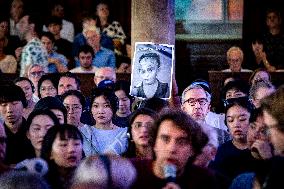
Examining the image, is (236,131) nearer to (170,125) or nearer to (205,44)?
(170,125)

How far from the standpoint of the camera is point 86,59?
32.0ft

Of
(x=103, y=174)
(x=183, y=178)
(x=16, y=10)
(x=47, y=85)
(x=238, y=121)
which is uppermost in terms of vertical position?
(x=16, y=10)

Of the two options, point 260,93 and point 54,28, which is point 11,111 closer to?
point 260,93

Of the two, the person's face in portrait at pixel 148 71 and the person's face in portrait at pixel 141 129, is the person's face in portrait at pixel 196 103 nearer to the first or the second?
the person's face in portrait at pixel 148 71

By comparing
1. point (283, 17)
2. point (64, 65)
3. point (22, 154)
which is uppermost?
point (283, 17)

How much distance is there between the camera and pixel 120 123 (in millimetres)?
7105

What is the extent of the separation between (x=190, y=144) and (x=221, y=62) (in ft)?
27.1

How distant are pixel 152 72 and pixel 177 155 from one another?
228 centimetres

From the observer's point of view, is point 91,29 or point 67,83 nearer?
point 67,83

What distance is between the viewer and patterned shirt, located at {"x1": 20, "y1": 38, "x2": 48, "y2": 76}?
30.1 ft

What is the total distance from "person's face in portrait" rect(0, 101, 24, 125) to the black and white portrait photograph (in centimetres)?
96

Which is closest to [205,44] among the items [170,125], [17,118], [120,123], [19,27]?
[19,27]

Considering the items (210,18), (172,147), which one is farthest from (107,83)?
(210,18)

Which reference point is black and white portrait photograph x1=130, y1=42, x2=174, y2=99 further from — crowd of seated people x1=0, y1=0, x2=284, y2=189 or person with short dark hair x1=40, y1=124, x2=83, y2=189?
person with short dark hair x1=40, y1=124, x2=83, y2=189
